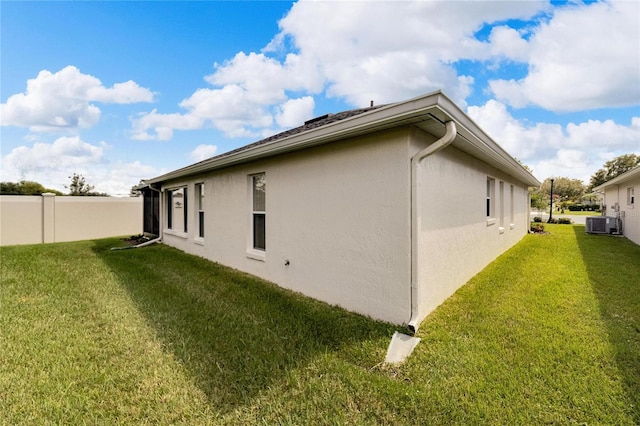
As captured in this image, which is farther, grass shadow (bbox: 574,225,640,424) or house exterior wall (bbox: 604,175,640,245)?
house exterior wall (bbox: 604,175,640,245)

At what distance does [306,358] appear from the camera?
315 centimetres

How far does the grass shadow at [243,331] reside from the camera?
2.94 metres

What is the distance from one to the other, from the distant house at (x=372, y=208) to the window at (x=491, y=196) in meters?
0.50

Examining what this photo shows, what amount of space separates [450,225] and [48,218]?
18422 mm

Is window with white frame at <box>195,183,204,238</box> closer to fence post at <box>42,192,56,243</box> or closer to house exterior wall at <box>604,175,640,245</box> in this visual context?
fence post at <box>42,192,56,243</box>

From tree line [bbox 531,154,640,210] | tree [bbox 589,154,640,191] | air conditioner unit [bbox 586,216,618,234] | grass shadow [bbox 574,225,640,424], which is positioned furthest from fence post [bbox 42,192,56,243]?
tree [bbox 589,154,640,191]

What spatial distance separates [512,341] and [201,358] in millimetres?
3462

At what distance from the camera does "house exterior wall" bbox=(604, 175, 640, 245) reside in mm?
10715

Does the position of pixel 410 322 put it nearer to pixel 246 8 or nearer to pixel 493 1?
pixel 493 1

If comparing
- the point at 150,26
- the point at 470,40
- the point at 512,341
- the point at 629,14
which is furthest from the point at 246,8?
the point at 512,341

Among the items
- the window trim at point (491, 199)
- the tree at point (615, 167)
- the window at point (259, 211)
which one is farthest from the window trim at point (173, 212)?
the tree at point (615, 167)

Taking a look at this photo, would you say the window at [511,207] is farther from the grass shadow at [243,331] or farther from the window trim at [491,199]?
the grass shadow at [243,331]

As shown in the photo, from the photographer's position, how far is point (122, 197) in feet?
54.5

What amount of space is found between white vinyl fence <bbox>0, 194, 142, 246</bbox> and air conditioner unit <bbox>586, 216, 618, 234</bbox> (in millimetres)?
23036
